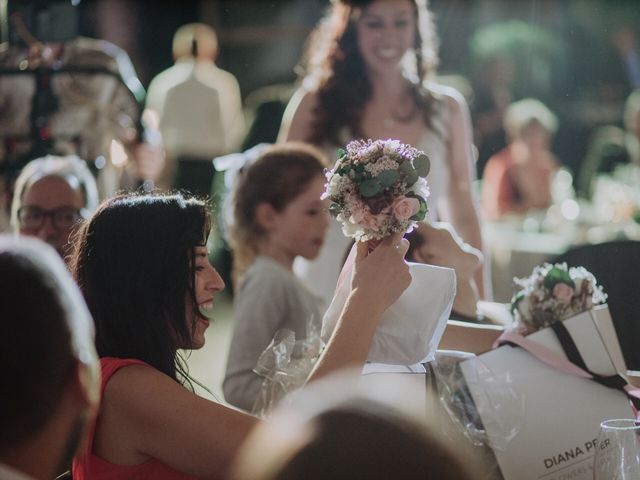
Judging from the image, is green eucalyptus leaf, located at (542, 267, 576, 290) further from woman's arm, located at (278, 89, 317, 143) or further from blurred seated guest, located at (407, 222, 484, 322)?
woman's arm, located at (278, 89, 317, 143)

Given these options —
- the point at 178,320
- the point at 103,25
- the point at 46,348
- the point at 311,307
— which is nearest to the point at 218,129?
the point at 103,25

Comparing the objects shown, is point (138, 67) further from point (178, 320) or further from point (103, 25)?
point (178, 320)

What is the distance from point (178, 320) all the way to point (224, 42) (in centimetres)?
1124

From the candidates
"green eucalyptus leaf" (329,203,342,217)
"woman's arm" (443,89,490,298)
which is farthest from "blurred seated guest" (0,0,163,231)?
"green eucalyptus leaf" (329,203,342,217)

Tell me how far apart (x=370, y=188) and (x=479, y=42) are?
10.1 metres

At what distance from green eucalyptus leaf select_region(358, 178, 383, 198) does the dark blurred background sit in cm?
884

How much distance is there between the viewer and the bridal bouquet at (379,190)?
1842mm

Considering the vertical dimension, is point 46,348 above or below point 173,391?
above

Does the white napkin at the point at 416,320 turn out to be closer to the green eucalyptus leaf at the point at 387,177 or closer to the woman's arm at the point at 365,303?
the woman's arm at the point at 365,303

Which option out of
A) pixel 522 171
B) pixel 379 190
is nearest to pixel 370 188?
A: pixel 379 190

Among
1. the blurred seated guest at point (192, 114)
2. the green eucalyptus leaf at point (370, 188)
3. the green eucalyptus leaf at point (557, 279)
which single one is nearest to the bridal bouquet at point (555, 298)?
the green eucalyptus leaf at point (557, 279)

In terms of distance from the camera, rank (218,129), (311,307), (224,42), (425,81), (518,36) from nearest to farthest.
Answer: (311,307)
(425,81)
(218,129)
(518,36)
(224,42)

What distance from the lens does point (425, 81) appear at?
3.84m

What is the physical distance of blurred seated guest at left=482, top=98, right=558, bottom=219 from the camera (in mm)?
8086
